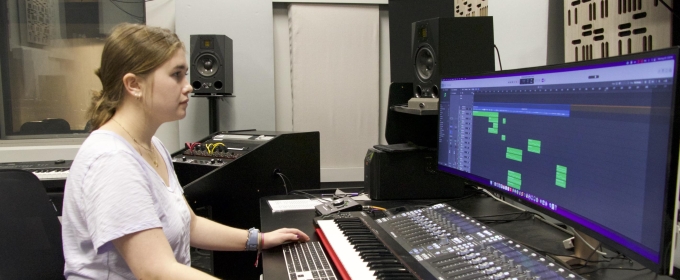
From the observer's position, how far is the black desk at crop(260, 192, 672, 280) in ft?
3.02

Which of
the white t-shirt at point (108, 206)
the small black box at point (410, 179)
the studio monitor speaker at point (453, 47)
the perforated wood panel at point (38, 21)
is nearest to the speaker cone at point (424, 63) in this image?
the studio monitor speaker at point (453, 47)

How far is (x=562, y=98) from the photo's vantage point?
91 centimetres

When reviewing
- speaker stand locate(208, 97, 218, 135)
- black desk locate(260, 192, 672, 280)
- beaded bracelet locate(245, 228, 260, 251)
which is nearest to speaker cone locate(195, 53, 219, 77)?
speaker stand locate(208, 97, 218, 135)

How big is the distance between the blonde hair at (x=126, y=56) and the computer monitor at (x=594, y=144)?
0.83 metres

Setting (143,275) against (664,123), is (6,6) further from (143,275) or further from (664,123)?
(664,123)

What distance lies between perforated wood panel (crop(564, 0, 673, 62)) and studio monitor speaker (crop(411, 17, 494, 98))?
275 mm

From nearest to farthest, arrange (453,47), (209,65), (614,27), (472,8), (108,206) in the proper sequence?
1. (108,206)
2. (614,27)
3. (453,47)
4. (472,8)
5. (209,65)

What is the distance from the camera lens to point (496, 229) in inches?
48.3

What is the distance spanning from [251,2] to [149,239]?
2.70 m

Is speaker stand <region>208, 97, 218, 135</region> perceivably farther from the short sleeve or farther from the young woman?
the short sleeve

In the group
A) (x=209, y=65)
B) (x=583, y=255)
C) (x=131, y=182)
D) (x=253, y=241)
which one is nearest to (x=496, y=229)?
(x=583, y=255)

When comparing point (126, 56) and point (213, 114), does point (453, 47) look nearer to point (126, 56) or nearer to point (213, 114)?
point (126, 56)

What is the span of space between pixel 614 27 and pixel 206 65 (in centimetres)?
240

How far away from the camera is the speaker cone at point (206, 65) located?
2984 millimetres
